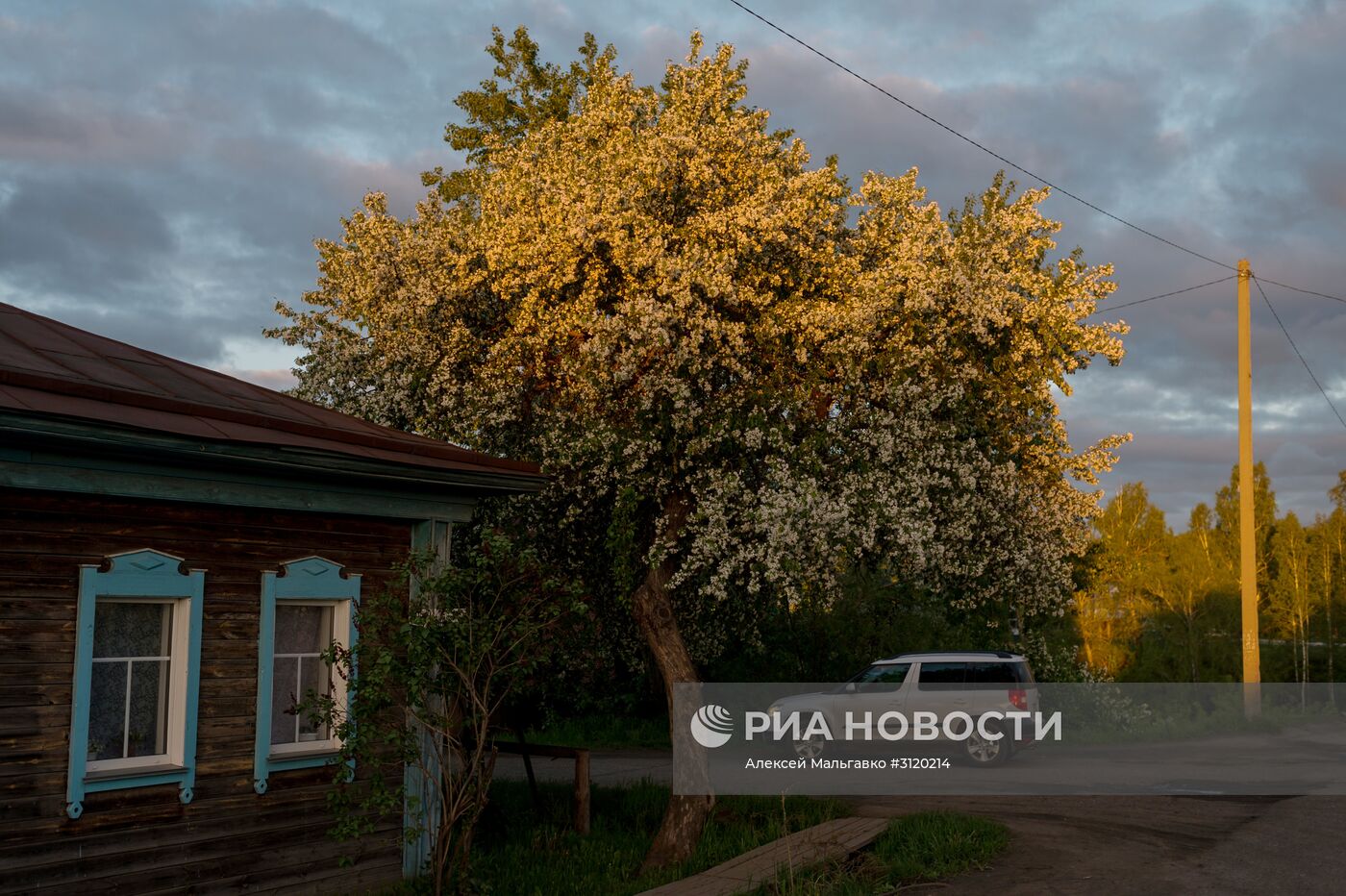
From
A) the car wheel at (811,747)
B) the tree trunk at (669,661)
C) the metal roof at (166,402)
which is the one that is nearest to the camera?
the metal roof at (166,402)

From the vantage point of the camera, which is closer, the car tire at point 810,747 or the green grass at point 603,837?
the green grass at point 603,837

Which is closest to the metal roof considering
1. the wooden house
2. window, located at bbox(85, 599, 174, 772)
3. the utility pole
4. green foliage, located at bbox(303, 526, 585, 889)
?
the wooden house

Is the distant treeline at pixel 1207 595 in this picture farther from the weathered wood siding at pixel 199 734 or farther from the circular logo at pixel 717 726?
the weathered wood siding at pixel 199 734

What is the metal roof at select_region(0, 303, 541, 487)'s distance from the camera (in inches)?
330

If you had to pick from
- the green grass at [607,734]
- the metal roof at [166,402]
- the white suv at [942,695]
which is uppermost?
the metal roof at [166,402]

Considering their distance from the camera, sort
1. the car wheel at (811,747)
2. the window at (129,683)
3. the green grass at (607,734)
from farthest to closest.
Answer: the green grass at (607,734), the car wheel at (811,747), the window at (129,683)

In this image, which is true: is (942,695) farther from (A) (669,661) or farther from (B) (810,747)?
(A) (669,661)

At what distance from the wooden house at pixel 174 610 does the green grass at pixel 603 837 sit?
1260 mm

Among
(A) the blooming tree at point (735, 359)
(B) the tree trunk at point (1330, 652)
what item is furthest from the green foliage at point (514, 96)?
(B) the tree trunk at point (1330, 652)

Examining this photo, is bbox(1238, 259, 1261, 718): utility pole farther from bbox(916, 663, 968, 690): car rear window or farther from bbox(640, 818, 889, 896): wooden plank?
bbox(640, 818, 889, 896): wooden plank

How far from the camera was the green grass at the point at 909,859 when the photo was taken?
34.1 ft

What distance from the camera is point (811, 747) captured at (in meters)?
20.3

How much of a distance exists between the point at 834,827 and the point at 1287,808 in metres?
6.08

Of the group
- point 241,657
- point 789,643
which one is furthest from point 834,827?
point 789,643
